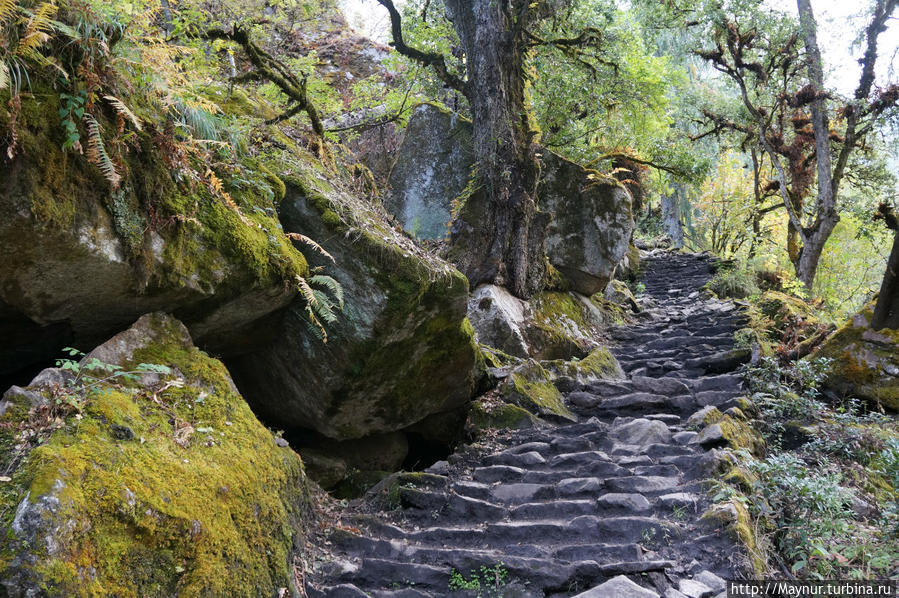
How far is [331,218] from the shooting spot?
4766 millimetres

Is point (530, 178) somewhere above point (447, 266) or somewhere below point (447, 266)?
above

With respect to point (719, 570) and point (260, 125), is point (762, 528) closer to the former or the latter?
point (719, 570)

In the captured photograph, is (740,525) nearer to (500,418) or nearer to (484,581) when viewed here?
(484,581)

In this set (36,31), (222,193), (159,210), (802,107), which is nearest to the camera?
(36,31)

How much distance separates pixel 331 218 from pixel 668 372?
6.14m

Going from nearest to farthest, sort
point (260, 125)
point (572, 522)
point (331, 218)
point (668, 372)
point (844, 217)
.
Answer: point (572, 522), point (331, 218), point (260, 125), point (668, 372), point (844, 217)

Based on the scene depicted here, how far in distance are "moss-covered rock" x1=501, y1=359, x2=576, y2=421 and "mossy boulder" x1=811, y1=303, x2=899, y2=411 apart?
11.8ft

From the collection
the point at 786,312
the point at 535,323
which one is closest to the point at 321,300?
the point at 535,323

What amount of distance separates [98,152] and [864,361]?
329 inches

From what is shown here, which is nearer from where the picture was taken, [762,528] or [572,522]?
[762,528]

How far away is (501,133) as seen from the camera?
9.16m

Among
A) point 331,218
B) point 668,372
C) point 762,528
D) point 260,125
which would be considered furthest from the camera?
point 668,372

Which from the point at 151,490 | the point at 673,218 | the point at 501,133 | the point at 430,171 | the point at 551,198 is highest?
the point at 673,218

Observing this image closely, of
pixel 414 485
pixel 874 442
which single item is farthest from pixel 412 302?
pixel 874 442
